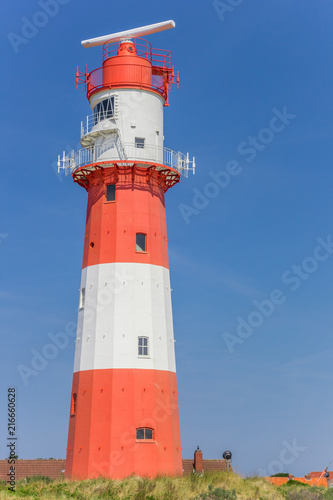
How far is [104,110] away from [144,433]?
17.5 m

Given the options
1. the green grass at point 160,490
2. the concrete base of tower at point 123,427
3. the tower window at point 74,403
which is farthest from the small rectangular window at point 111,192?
the green grass at point 160,490

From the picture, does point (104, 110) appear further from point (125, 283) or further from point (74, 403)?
point (74, 403)

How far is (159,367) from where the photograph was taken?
4303 centimetres

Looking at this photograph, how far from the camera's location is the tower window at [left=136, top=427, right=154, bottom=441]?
41719mm

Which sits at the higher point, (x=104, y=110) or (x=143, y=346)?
(x=104, y=110)

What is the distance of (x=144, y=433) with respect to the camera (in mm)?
41781

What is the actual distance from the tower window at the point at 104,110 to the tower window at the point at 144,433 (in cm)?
1679

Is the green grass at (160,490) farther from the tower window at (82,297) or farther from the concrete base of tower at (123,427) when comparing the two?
the tower window at (82,297)

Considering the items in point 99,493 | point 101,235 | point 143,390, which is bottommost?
point 99,493

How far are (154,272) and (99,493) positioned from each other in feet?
39.2

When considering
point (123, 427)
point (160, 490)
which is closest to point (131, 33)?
point (123, 427)

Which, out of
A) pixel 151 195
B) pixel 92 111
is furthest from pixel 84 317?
pixel 92 111

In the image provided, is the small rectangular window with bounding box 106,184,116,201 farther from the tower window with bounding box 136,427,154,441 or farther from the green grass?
the green grass

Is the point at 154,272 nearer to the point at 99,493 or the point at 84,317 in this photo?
the point at 84,317
